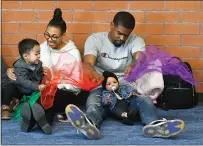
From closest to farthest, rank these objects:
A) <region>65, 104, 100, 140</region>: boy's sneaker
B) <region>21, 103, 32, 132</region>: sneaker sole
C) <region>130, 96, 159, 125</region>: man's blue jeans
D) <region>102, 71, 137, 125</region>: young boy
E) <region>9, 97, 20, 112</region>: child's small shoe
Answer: <region>65, 104, 100, 140</region>: boy's sneaker, <region>21, 103, 32, 132</region>: sneaker sole, <region>130, 96, 159, 125</region>: man's blue jeans, <region>102, 71, 137, 125</region>: young boy, <region>9, 97, 20, 112</region>: child's small shoe

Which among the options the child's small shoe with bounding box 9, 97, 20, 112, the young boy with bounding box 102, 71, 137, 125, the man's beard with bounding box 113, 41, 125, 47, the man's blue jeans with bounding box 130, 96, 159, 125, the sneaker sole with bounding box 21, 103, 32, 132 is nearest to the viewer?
the sneaker sole with bounding box 21, 103, 32, 132

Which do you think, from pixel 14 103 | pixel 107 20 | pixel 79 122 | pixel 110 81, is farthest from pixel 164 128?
pixel 107 20

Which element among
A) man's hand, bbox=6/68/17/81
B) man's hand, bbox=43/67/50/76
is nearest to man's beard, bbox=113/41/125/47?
man's hand, bbox=43/67/50/76

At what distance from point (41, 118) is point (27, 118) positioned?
0.32 feet

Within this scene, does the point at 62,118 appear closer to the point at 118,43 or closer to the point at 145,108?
the point at 145,108

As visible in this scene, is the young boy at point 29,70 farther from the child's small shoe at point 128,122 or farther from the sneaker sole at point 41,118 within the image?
the child's small shoe at point 128,122

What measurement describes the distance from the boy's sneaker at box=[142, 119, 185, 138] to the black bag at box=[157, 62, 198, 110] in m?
0.81

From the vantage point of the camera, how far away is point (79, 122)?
2.58 m

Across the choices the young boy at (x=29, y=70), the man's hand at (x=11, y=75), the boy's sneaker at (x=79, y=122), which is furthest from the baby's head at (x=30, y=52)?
the boy's sneaker at (x=79, y=122)

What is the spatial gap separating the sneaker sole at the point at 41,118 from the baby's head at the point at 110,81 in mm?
605

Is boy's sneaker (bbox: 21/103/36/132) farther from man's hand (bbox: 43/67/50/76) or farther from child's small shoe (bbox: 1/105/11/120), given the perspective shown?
man's hand (bbox: 43/67/50/76)

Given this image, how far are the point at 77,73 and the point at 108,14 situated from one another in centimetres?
92

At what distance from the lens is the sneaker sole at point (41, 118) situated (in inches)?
105

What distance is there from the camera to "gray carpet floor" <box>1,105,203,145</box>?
2.59m
